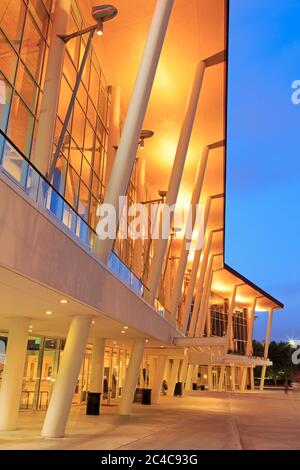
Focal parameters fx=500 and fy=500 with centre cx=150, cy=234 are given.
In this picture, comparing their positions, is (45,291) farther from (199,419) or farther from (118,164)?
(199,419)

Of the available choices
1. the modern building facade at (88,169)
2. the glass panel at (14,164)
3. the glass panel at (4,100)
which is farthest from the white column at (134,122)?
the glass panel at (14,164)

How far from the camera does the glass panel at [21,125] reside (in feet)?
53.9

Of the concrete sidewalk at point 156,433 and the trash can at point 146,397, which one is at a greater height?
the concrete sidewalk at point 156,433

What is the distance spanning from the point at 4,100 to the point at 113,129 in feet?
33.6

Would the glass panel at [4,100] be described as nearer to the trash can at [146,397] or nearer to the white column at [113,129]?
the white column at [113,129]

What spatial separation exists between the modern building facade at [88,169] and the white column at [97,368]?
7cm

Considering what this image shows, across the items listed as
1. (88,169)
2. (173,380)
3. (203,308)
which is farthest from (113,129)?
(203,308)

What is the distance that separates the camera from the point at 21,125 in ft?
56.0

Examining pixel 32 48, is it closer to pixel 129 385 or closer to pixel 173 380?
pixel 129 385

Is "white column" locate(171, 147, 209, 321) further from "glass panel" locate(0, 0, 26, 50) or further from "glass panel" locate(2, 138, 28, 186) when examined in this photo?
→ "glass panel" locate(2, 138, 28, 186)

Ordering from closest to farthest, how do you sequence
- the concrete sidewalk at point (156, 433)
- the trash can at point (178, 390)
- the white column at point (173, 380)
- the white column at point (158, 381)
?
the concrete sidewalk at point (156, 433) → the white column at point (158, 381) → the white column at point (173, 380) → the trash can at point (178, 390)

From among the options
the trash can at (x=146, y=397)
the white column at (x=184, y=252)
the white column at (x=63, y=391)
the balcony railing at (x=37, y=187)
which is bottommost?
the trash can at (x=146, y=397)

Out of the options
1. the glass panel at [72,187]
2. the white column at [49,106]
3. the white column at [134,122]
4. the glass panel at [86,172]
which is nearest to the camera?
the white column at [49,106]
